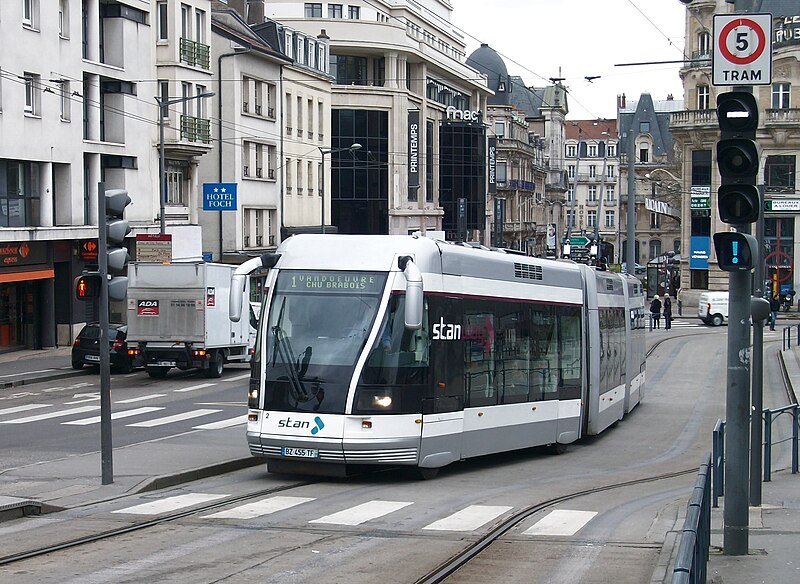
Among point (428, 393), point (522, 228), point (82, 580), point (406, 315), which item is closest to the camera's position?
point (82, 580)

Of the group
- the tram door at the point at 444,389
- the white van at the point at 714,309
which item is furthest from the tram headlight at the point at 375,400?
the white van at the point at 714,309

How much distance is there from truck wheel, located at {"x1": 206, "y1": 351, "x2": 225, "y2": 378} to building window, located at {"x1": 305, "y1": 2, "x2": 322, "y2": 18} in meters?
50.2

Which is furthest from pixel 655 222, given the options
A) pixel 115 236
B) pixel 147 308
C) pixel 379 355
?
pixel 115 236

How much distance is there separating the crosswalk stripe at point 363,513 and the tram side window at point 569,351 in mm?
6487

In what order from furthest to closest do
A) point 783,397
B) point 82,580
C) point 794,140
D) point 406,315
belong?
point 794,140 → point 783,397 → point 406,315 → point 82,580

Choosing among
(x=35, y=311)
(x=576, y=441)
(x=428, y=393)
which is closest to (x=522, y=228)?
(x=35, y=311)

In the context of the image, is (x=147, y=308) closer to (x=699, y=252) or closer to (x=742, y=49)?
(x=742, y=49)

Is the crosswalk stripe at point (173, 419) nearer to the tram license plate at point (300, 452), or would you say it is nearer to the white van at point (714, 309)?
the tram license plate at point (300, 452)

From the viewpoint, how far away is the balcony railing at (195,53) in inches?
1975

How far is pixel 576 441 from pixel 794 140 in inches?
2459

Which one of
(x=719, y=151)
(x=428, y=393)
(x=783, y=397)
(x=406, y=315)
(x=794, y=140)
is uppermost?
(x=794, y=140)

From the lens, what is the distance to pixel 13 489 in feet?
51.7

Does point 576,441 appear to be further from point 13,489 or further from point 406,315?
point 13,489

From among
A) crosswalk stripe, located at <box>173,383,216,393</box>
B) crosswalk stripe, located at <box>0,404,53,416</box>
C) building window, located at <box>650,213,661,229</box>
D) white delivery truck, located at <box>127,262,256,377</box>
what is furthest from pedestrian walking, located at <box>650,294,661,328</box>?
building window, located at <box>650,213,661,229</box>
